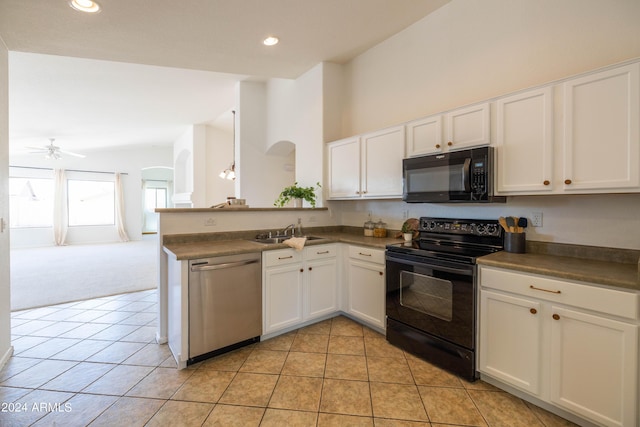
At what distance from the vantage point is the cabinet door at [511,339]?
169 centimetres

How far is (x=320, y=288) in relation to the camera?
2.93 meters

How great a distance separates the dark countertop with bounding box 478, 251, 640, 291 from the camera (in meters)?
1.43

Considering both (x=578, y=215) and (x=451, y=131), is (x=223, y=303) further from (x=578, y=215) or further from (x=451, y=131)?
(x=578, y=215)

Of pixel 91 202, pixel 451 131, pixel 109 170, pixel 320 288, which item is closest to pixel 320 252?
pixel 320 288

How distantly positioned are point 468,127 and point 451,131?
0.44 feet

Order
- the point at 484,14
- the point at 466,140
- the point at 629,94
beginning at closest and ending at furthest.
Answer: the point at 629,94 → the point at 466,140 → the point at 484,14

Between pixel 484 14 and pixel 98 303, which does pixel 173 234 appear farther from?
pixel 484 14

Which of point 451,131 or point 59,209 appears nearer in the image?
point 451,131

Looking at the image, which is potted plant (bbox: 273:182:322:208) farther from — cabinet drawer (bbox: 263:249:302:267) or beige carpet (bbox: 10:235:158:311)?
beige carpet (bbox: 10:235:158:311)

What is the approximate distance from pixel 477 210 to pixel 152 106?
5.73m

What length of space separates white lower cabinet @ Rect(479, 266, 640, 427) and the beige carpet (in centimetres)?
457

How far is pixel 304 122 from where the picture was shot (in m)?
3.99

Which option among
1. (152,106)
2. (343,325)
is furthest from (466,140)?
(152,106)

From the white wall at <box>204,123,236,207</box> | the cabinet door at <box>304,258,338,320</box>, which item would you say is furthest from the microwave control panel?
the white wall at <box>204,123,236,207</box>
